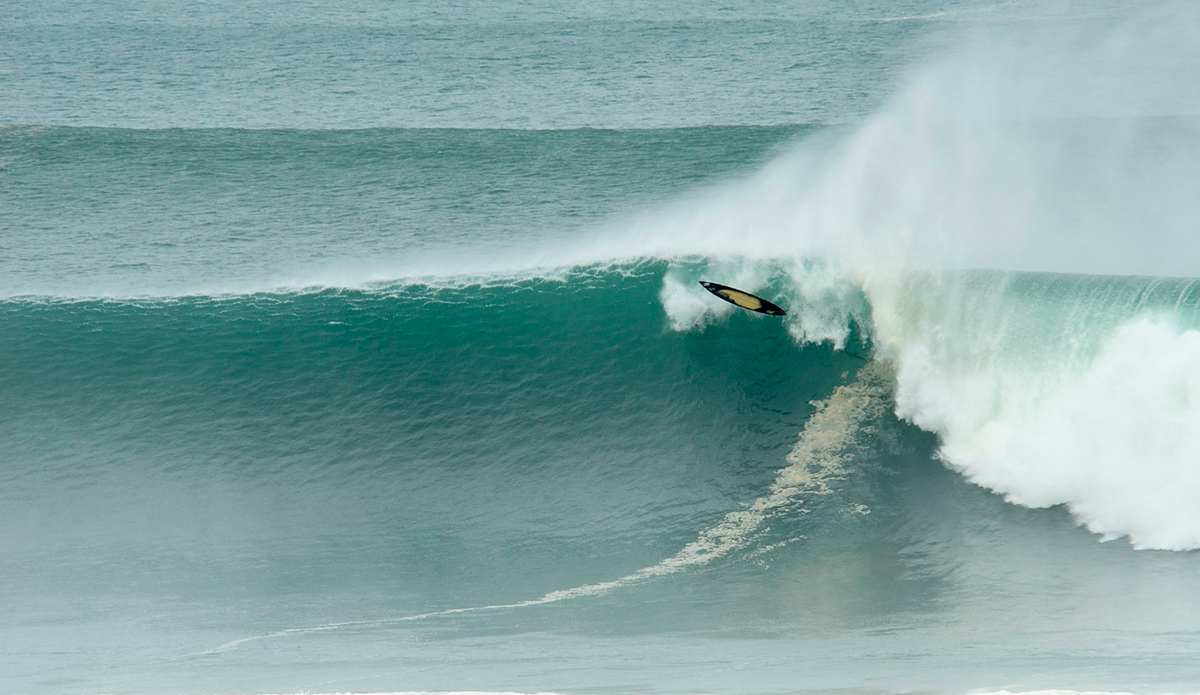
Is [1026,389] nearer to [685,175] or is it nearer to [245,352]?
[245,352]

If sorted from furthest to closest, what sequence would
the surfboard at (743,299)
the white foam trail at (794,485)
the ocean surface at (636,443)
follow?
the surfboard at (743,299) < the white foam trail at (794,485) < the ocean surface at (636,443)

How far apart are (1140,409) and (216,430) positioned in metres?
11.3

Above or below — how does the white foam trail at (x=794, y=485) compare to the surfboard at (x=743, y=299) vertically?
below

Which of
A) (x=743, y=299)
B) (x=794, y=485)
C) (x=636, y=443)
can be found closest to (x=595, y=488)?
(x=636, y=443)

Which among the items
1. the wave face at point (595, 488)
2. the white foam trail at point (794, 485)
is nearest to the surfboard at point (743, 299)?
the wave face at point (595, 488)

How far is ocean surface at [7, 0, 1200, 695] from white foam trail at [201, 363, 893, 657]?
0.04 metres

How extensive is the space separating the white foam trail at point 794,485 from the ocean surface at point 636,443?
42 mm

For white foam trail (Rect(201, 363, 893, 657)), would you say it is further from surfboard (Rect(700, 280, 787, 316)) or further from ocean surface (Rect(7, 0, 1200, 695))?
surfboard (Rect(700, 280, 787, 316))

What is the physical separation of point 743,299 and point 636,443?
111 inches

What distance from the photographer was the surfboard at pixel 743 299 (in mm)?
13549

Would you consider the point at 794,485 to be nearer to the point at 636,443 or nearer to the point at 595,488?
the point at 636,443

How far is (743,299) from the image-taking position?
1388cm

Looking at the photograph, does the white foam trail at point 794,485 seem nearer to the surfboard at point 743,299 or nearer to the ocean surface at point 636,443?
the ocean surface at point 636,443

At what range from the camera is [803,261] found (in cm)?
1408
